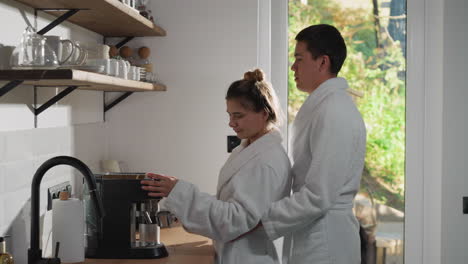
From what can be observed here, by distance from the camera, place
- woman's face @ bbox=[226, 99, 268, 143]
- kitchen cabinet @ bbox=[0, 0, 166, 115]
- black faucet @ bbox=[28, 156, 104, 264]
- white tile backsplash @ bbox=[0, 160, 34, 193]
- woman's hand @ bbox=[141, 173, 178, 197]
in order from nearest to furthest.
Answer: kitchen cabinet @ bbox=[0, 0, 166, 115] → black faucet @ bbox=[28, 156, 104, 264] → white tile backsplash @ bbox=[0, 160, 34, 193] → woman's hand @ bbox=[141, 173, 178, 197] → woman's face @ bbox=[226, 99, 268, 143]

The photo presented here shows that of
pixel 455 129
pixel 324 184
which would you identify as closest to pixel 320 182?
pixel 324 184

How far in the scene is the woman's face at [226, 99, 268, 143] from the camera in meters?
2.03

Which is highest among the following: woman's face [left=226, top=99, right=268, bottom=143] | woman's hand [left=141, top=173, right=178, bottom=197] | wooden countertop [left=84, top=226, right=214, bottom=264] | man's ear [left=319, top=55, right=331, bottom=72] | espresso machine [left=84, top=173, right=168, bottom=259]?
man's ear [left=319, top=55, right=331, bottom=72]

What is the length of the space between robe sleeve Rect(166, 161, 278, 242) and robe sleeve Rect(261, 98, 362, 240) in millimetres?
52

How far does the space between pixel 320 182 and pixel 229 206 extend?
0.29 metres

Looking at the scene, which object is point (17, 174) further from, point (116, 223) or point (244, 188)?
point (244, 188)

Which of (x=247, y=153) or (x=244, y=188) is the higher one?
(x=247, y=153)

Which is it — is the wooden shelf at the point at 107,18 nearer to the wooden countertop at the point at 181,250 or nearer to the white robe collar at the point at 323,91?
the white robe collar at the point at 323,91

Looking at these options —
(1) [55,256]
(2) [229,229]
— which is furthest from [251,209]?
(1) [55,256]

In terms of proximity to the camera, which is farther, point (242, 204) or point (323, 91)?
point (323, 91)

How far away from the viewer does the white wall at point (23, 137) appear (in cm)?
179

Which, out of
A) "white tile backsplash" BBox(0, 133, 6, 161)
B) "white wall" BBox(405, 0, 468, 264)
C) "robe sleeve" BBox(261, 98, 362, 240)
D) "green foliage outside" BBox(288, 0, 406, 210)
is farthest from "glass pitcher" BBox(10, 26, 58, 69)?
"white wall" BBox(405, 0, 468, 264)

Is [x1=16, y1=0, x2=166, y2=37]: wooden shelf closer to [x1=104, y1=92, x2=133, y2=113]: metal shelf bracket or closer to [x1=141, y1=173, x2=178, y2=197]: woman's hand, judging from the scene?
[x1=104, y1=92, x2=133, y2=113]: metal shelf bracket

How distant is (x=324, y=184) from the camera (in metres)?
1.90
